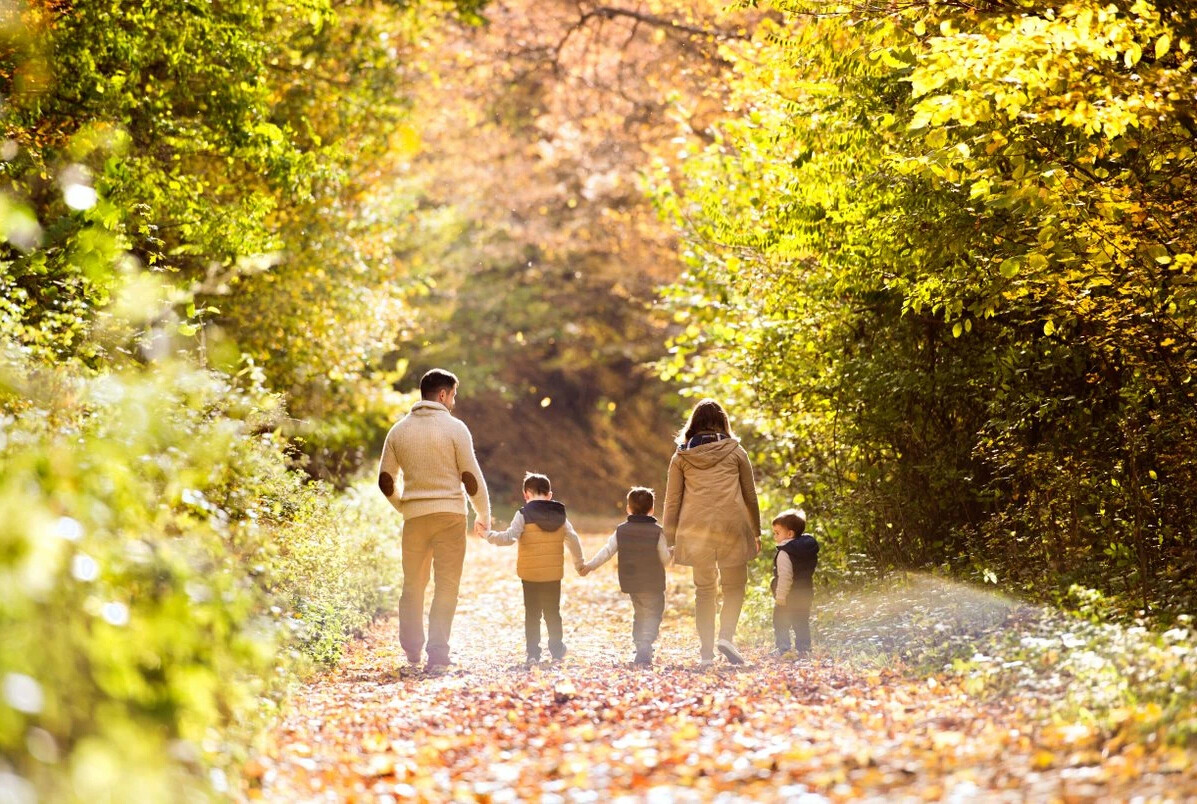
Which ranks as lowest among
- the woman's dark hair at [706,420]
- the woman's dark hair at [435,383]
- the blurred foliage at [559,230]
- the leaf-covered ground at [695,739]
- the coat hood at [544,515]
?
the leaf-covered ground at [695,739]

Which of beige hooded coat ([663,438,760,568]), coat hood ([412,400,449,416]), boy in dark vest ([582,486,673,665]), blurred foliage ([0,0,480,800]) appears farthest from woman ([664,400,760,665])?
blurred foliage ([0,0,480,800])

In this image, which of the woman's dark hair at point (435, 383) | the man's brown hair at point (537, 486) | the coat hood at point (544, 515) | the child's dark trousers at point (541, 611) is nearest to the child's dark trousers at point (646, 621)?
the child's dark trousers at point (541, 611)

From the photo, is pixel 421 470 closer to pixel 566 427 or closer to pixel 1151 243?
pixel 1151 243

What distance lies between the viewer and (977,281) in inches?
355

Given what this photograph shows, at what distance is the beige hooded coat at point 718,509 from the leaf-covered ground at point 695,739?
84 centimetres

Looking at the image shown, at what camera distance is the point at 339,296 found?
17.7 metres

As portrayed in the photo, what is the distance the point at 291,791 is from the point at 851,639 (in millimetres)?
5672

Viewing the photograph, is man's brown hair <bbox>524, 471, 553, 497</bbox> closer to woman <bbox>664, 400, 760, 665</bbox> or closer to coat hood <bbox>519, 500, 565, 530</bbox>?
coat hood <bbox>519, 500, 565, 530</bbox>

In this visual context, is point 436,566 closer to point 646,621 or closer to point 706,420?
point 646,621

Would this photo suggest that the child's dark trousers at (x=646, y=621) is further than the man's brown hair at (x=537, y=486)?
No

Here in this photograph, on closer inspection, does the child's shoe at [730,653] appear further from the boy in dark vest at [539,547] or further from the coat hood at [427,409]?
the coat hood at [427,409]

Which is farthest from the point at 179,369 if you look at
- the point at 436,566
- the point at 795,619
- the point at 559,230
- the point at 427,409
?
the point at 559,230

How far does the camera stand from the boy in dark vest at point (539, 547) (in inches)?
391

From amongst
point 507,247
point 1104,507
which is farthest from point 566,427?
point 1104,507
